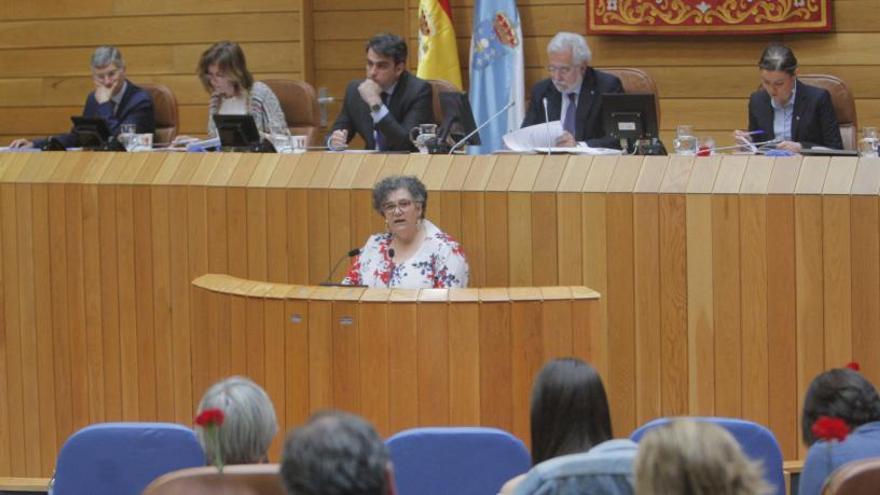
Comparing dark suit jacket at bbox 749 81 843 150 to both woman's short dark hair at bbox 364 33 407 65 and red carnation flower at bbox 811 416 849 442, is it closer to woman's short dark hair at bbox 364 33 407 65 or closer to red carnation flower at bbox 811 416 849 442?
woman's short dark hair at bbox 364 33 407 65

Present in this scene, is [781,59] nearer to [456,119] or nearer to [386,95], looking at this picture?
[456,119]

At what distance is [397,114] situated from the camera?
7.00 meters

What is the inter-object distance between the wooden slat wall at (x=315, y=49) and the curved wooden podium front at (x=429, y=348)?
3.37 m

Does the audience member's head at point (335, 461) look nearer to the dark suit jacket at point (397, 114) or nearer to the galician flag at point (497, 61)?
the dark suit jacket at point (397, 114)

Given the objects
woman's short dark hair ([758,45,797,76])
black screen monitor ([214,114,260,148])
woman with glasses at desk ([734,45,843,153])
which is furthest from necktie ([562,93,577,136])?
black screen monitor ([214,114,260,148])

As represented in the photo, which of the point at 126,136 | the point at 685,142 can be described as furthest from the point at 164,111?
the point at 685,142

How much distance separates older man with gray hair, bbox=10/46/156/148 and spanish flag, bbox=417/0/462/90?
1.54 m

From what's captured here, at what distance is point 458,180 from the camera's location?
18.9 ft

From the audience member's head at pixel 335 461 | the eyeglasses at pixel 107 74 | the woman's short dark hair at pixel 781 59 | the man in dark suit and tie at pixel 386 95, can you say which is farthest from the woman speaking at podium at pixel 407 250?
the audience member's head at pixel 335 461

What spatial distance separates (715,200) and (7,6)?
539 cm

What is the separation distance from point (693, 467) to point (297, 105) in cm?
515

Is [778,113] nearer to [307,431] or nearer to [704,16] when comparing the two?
[704,16]

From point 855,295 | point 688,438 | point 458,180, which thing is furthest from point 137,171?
point 688,438

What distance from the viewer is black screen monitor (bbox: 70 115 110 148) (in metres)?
6.68
